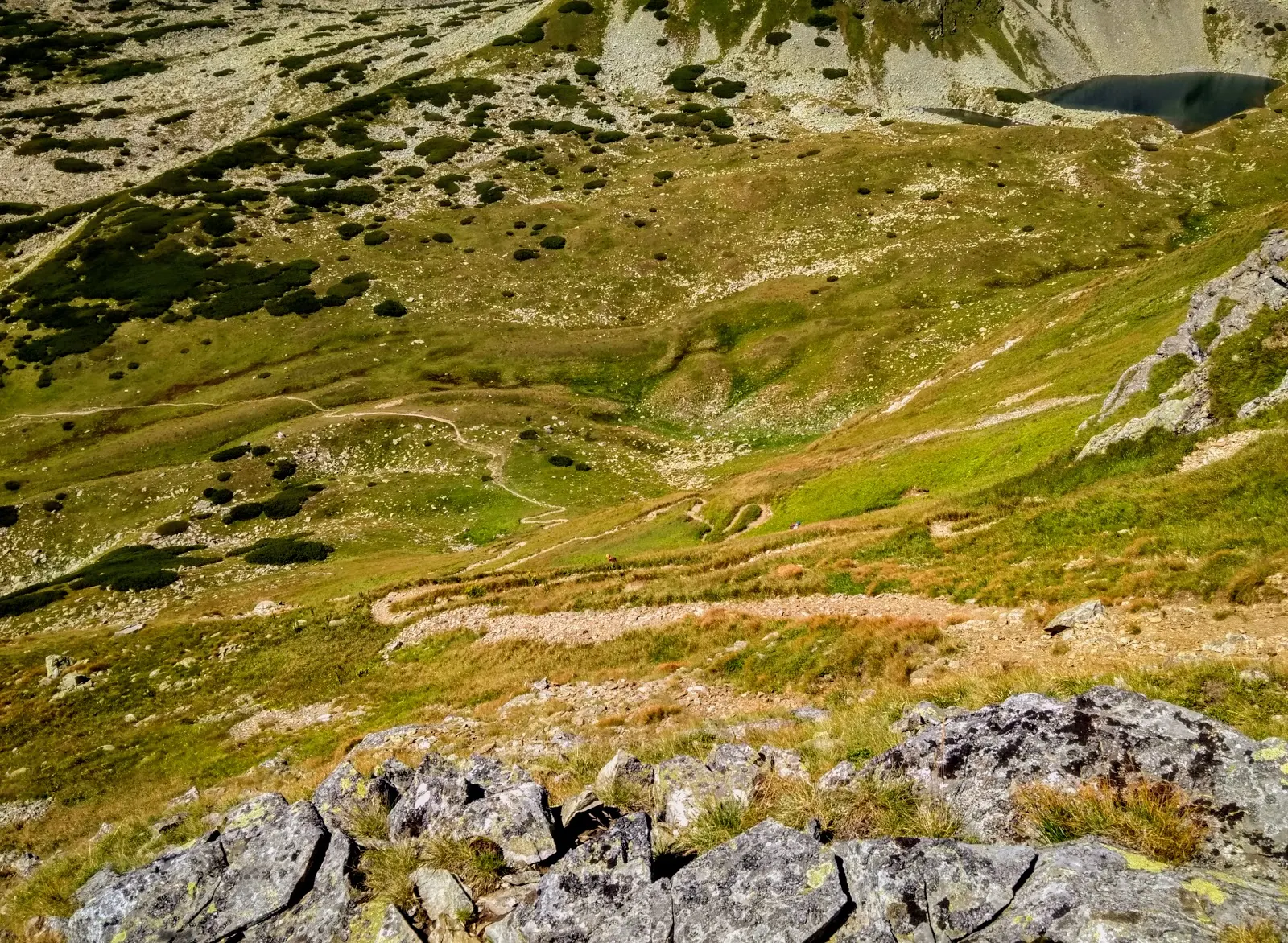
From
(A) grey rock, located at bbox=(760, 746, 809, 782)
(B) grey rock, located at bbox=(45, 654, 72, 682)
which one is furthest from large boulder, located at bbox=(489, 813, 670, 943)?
(B) grey rock, located at bbox=(45, 654, 72, 682)

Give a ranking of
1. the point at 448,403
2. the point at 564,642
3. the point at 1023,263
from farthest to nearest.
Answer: the point at 1023,263, the point at 448,403, the point at 564,642

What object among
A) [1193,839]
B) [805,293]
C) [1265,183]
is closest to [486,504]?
[805,293]

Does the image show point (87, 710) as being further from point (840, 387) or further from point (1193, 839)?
point (840, 387)

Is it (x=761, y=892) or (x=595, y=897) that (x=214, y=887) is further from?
(x=761, y=892)

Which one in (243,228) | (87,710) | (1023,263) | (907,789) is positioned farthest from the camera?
(243,228)

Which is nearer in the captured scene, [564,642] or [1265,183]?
[564,642]

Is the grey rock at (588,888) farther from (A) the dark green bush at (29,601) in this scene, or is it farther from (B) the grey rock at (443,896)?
(A) the dark green bush at (29,601)

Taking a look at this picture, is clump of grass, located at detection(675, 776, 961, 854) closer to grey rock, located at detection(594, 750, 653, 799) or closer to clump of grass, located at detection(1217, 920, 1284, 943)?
grey rock, located at detection(594, 750, 653, 799)
